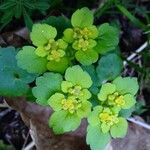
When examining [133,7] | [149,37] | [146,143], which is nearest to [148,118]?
[146,143]

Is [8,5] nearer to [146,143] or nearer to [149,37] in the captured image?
[149,37]

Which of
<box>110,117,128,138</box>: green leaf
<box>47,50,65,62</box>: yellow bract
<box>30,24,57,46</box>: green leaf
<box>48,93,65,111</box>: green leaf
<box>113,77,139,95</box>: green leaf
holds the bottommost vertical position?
<box>110,117,128,138</box>: green leaf

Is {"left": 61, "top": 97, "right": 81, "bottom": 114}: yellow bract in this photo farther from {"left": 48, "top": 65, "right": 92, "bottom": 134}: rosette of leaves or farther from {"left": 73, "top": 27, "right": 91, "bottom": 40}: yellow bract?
{"left": 73, "top": 27, "right": 91, "bottom": 40}: yellow bract

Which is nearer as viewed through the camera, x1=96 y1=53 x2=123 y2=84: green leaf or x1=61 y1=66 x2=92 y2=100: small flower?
x1=61 y1=66 x2=92 y2=100: small flower

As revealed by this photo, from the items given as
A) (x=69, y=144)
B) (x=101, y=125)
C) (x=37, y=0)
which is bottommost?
(x=69, y=144)

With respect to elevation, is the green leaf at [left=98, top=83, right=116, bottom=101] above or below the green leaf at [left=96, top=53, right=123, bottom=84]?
below

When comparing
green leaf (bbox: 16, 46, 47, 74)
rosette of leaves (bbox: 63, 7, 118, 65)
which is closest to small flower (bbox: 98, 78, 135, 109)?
rosette of leaves (bbox: 63, 7, 118, 65)

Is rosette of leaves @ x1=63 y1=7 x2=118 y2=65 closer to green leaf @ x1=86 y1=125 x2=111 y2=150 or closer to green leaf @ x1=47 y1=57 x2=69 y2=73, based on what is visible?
green leaf @ x1=47 y1=57 x2=69 y2=73
